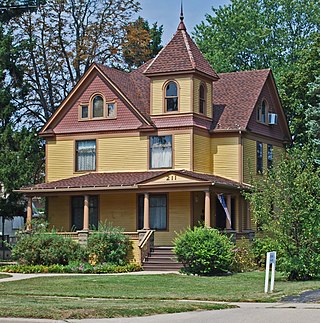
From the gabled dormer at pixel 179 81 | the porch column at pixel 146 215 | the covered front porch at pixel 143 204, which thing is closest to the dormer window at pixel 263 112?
the gabled dormer at pixel 179 81

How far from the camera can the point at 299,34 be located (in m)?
61.2

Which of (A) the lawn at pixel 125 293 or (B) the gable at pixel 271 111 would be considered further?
(B) the gable at pixel 271 111

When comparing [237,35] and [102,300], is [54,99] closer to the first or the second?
[237,35]

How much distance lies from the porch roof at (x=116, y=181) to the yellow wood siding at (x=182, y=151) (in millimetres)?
745

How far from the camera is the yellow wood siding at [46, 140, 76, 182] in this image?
4109 cm

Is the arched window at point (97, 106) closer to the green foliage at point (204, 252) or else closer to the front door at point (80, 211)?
the front door at point (80, 211)

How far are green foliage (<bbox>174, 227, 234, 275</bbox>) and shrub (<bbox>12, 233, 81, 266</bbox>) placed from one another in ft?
18.1

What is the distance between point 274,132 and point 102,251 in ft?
45.1

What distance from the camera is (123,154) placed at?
39.8 meters

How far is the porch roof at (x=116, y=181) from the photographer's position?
36469 mm

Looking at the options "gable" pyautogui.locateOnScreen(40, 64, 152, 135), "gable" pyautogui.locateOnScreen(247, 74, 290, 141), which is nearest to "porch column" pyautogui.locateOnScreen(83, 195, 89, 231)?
"gable" pyautogui.locateOnScreen(40, 64, 152, 135)

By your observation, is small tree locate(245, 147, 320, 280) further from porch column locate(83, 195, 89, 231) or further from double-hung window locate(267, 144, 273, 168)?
double-hung window locate(267, 144, 273, 168)

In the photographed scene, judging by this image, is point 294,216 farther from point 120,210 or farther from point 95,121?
point 95,121

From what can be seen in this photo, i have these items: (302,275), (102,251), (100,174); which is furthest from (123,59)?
(302,275)
